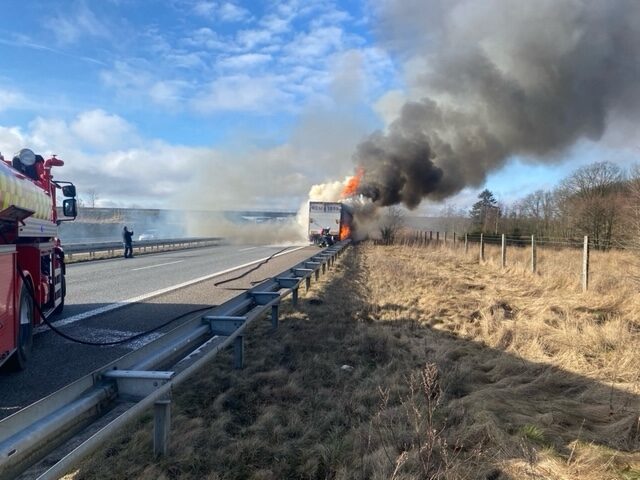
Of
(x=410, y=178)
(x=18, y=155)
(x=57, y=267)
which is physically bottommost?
(x=57, y=267)

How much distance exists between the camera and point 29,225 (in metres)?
5.50

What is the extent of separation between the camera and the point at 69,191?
8.09 meters

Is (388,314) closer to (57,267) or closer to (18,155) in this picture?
(57,267)

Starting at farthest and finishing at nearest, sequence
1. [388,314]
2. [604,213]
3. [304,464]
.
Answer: [604,213] → [388,314] → [304,464]

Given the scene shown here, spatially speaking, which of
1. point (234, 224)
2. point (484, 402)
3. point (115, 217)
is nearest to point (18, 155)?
point (484, 402)

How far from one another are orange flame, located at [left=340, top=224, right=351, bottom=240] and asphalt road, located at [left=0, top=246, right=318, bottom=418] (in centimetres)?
1778

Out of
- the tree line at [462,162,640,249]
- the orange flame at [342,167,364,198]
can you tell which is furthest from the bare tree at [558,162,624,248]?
the orange flame at [342,167,364,198]

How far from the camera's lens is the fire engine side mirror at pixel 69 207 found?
8.20 m

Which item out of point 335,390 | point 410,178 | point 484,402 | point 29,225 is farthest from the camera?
point 410,178

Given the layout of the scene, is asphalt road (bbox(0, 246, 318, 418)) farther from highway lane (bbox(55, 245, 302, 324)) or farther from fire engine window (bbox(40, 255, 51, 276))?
fire engine window (bbox(40, 255, 51, 276))

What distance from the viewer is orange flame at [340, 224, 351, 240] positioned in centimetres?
3315

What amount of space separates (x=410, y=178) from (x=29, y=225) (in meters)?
30.9

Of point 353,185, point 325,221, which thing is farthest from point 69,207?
point 353,185

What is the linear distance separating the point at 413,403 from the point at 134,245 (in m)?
22.5
